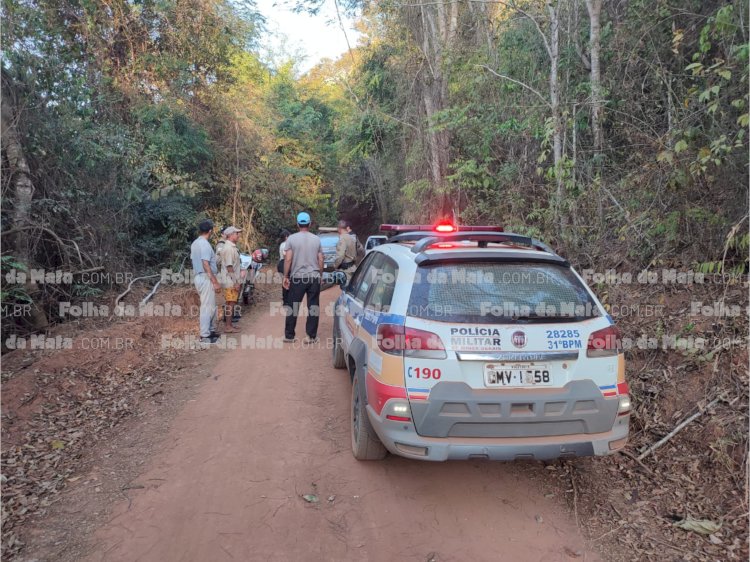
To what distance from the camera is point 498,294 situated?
336 cm

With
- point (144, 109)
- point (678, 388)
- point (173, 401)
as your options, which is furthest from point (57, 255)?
point (678, 388)

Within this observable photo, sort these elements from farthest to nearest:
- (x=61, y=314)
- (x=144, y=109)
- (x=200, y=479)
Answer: (x=144, y=109)
(x=61, y=314)
(x=200, y=479)

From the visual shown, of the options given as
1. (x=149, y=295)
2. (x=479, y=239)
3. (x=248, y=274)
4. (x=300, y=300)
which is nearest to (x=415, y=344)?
(x=479, y=239)

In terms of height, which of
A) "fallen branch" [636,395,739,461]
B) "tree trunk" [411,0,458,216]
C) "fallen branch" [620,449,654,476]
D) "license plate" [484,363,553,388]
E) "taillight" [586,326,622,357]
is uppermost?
"tree trunk" [411,0,458,216]

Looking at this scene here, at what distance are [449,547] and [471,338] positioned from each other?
51.4 inches

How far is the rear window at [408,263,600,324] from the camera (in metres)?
3.26

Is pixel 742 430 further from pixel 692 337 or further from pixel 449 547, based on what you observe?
pixel 449 547

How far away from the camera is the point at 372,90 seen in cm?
1595

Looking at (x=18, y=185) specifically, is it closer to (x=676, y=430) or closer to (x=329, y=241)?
(x=329, y=241)

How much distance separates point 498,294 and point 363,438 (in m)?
1.58

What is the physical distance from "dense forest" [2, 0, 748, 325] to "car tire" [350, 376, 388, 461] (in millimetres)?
3521

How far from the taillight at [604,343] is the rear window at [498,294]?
147mm

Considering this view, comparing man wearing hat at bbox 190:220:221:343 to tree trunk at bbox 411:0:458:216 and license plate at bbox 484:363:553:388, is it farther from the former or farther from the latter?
tree trunk at bbox 411:0:458:216

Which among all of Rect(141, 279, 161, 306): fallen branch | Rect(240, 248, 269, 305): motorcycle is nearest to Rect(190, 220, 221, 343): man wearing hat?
Rect(141, 279, 161, 306): fallen branch
